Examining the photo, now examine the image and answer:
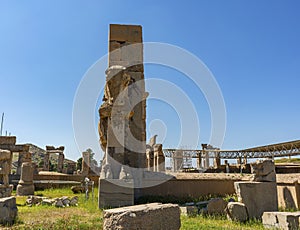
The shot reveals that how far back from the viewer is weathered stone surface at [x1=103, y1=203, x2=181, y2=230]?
130 inches

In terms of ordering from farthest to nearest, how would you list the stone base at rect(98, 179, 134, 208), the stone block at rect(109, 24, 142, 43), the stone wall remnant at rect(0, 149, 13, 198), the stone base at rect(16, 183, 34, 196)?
the stone base at rect(16, 183, 34, 196) → the stone block at rect(109, 24, 142, 43) → the stone wall remnant at rect(0, 149, 13, 198) → the stone base at rect(98, 179, 134, 208)

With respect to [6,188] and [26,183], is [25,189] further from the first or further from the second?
[6,188]

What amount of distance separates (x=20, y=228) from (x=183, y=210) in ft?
12.1

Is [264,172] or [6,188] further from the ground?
[264,172]

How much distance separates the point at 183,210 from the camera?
6449mm

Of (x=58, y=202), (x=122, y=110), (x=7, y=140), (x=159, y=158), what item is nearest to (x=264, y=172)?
(x=122, y=110)

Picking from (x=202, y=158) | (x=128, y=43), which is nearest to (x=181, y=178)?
(x=128, y=43)

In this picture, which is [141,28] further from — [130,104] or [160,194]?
[160,194]

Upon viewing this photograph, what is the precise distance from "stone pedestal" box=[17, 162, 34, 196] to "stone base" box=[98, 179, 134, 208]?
6909mm

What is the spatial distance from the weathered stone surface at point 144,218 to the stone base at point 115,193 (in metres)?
3.30

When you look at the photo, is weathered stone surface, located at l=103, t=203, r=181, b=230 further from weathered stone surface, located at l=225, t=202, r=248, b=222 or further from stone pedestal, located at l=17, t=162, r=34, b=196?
stone pedestal, located at l=17, t=162, r=34, b=196

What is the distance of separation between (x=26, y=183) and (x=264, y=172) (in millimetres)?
10626

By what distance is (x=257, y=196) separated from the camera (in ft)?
19.8

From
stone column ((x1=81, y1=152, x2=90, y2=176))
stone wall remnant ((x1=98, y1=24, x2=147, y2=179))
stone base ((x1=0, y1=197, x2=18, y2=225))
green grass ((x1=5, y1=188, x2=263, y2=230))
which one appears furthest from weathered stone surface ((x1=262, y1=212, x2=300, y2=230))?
stone column ((x1=81, y1=152, x2=90, y2=176))
